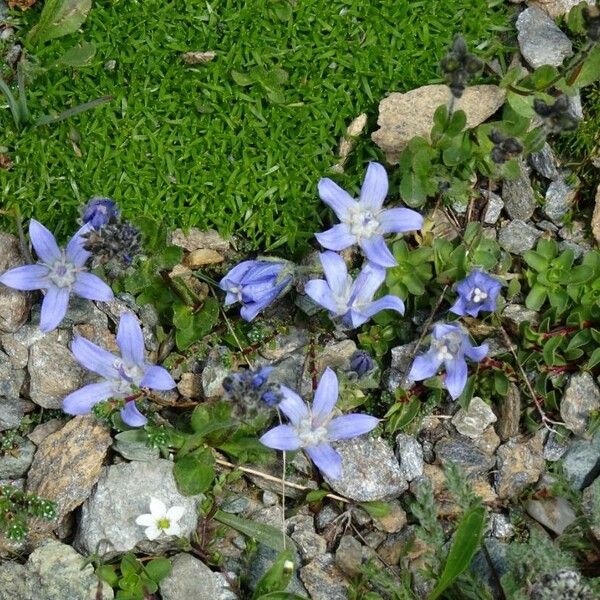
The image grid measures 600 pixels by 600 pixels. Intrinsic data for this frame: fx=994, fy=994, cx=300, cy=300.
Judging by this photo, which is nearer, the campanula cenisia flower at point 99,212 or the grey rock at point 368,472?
the campanula cenisia flower at point 99,212

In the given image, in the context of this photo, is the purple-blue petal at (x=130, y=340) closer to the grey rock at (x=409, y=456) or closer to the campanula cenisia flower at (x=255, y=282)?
the campanula cenisia flower at (x=255, y=282)

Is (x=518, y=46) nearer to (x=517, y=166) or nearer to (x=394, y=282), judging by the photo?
(x=517, y=166)

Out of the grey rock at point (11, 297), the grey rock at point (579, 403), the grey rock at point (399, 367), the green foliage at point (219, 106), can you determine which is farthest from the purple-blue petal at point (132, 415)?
the grey rock at point (579, 403)

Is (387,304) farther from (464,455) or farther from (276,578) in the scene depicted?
(276,578)

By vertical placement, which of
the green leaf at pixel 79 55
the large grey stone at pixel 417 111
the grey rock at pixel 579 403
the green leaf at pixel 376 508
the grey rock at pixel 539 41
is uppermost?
the green leaf at pixel 79 55

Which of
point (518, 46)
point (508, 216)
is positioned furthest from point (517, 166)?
point (518, 46)

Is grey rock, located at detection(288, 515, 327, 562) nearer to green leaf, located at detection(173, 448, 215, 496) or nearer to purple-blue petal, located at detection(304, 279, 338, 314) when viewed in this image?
green leaf, located at detection(173, 448, 215, 496)
